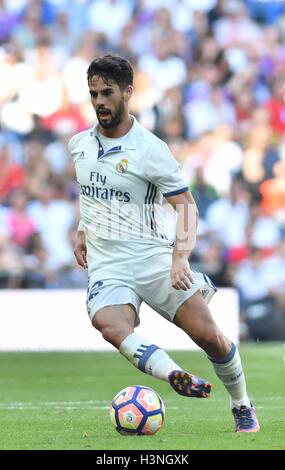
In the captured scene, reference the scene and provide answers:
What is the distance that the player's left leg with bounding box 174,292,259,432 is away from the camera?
7.87 meters

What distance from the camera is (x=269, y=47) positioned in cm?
2195

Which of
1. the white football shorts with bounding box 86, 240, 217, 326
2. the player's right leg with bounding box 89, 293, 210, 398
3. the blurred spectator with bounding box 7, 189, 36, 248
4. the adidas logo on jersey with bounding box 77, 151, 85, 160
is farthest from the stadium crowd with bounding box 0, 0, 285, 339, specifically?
the player's right leg with bounding box 89, 293, 210, 398

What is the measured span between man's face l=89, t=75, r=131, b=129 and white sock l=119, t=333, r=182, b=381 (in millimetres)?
1505

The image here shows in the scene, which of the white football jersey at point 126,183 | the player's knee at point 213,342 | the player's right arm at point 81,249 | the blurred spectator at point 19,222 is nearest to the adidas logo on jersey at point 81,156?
the white football jersey at point 126,183

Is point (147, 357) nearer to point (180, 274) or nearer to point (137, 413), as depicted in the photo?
point (137, 413)

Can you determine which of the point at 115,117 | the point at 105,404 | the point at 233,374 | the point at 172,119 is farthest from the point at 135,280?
the point at 172,119

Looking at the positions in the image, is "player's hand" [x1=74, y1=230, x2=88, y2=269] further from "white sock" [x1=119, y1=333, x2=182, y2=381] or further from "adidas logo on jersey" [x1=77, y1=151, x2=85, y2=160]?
"white sock" [x1=119, y1=333, x2=182, y2=381]

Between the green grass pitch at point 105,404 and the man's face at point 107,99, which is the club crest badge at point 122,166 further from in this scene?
the green grass pitch at point 105,404

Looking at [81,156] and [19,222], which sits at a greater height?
[81,156]

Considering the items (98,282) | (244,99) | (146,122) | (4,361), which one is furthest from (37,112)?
(98,282)

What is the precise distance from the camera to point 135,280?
802cm

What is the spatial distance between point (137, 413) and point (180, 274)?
38.0 inches

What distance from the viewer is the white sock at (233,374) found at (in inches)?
320

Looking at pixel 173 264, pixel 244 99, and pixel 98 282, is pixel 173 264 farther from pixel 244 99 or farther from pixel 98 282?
pixel 244 99
